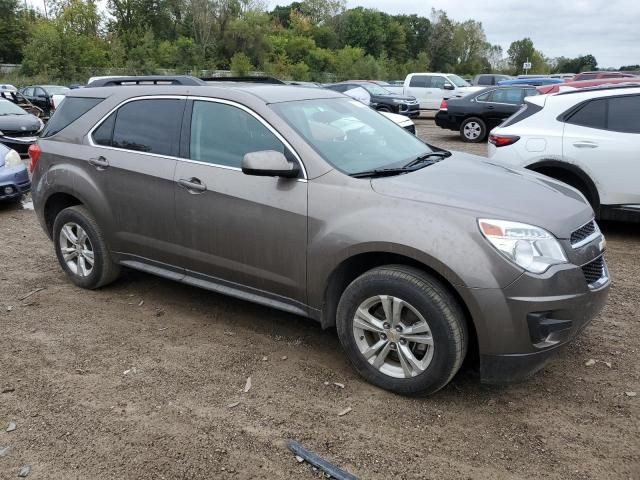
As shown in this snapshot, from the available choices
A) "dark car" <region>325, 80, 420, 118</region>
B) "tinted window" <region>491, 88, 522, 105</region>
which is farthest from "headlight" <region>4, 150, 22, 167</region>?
"dark car" <region>325, 80, 420, 118</region>

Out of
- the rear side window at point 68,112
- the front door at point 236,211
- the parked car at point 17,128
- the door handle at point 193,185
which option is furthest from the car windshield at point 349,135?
the parked car at point 17,128

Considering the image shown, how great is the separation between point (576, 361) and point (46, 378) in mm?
3357

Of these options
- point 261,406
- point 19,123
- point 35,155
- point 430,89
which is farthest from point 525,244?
point 430,89

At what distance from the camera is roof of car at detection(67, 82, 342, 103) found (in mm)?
4066

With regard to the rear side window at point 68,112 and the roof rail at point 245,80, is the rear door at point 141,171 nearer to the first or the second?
the rear side window at point 68,112

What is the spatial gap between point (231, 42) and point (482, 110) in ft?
174

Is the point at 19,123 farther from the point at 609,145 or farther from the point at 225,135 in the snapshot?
the point at 609,145

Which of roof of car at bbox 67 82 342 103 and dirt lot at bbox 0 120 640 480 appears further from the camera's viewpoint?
roof of car at bbox 67 82 342 103

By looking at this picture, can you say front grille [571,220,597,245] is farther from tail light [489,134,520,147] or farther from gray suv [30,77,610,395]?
tail light [489,134,520,147]

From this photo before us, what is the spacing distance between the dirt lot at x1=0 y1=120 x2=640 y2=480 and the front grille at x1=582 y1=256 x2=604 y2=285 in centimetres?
66

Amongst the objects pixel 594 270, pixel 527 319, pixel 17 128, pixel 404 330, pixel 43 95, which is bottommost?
pixel 404 330

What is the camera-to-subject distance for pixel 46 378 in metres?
3.64

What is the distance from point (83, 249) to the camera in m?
4.94

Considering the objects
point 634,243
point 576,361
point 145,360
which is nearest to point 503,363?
point 576,361
